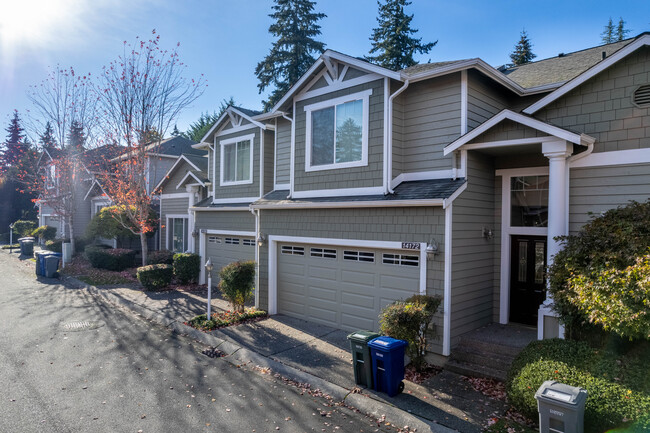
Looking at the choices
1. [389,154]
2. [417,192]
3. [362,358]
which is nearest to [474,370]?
[362,358]

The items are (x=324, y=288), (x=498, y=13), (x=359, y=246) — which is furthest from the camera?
(x=498, y=13)

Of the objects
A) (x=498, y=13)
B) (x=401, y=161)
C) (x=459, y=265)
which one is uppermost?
(x=498, y=13)

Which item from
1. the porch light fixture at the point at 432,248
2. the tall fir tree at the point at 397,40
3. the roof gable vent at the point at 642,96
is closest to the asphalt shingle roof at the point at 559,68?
the roof gable vent at the point at 642,96

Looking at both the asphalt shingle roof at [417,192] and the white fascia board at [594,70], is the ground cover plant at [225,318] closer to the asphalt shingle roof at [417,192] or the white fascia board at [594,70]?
the asphalt shingle roof at [417,192]

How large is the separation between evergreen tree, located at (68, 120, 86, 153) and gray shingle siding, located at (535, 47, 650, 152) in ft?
72.2

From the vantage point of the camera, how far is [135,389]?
6.74m

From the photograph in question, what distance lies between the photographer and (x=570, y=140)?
23.3 feet

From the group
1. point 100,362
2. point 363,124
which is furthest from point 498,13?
point 100,362

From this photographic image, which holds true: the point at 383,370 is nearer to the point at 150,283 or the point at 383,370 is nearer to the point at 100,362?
the point at 100,362

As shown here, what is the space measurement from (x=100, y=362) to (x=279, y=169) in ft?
24.1

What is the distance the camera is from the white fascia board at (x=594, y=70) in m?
7.18

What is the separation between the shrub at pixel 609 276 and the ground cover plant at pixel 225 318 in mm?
7602

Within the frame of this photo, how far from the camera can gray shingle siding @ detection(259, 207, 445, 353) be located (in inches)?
315

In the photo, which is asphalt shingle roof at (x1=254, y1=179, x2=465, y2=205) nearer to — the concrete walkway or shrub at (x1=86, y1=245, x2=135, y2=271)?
the concrete walkway
